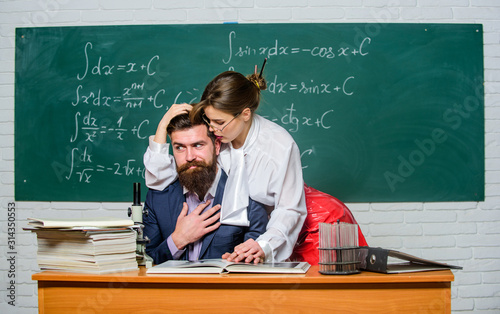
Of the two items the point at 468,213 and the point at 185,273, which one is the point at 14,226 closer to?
the point at 185,273

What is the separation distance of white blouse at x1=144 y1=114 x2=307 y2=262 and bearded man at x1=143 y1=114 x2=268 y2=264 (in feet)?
0.16

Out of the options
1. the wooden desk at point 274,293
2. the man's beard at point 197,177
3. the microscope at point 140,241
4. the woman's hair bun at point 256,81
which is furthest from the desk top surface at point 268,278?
the woman's hair bun at point 256,81

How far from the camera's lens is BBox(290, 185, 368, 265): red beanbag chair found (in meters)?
2.04

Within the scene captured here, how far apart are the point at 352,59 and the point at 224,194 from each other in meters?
1.60

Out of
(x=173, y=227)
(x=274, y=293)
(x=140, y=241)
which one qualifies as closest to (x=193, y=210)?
(x=173, y=227)

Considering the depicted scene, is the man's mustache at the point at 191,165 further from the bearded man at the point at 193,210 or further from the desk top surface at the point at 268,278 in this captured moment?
the desk top surface at the point at 268,278

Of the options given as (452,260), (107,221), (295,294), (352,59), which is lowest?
(452,260)

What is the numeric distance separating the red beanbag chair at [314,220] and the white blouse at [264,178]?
0.14 meters

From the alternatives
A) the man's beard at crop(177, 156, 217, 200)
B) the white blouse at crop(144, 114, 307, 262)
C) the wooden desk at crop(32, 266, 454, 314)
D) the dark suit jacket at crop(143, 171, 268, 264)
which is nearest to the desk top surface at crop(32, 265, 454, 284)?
the wooden desk at crop(32, 266, 454, 314)

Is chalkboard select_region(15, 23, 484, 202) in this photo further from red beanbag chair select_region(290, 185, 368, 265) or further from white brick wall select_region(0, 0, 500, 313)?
red beanbag chair select_region(290, 185, 368, 265)

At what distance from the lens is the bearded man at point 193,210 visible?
1.92m

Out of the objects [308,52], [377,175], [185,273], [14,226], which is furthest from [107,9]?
[185,273]

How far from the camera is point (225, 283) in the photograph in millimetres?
1367

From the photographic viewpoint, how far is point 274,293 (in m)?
1.36
